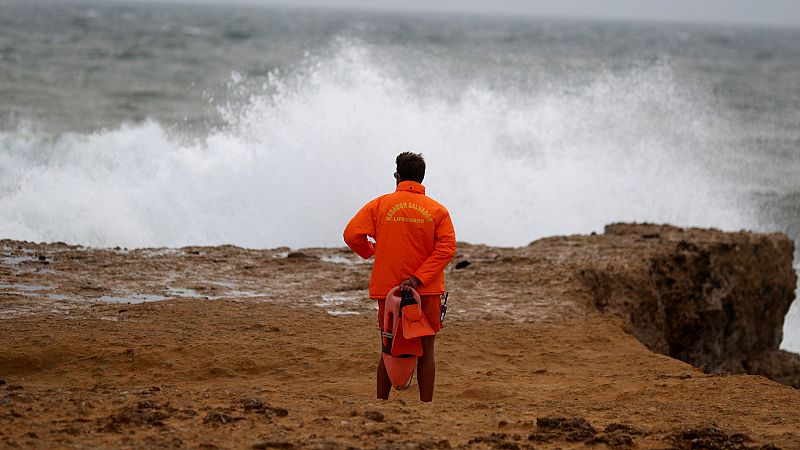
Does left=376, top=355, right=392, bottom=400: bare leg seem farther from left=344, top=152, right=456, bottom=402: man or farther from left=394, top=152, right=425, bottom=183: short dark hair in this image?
left=394, top=152, right=425, bottom=183: short dark hair

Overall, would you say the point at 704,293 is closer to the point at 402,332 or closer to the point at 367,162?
the point at 367,162

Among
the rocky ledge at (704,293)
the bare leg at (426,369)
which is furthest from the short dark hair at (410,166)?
the rocky ledge at (704,293)

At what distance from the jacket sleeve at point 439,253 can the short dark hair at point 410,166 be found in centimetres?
26

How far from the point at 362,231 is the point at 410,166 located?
1.32 feet

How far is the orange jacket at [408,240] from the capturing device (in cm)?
448

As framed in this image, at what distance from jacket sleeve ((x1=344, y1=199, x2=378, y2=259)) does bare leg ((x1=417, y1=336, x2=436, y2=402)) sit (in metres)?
0.54

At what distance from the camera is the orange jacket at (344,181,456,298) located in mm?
4480

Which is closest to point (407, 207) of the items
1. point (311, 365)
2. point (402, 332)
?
point (402, 332)

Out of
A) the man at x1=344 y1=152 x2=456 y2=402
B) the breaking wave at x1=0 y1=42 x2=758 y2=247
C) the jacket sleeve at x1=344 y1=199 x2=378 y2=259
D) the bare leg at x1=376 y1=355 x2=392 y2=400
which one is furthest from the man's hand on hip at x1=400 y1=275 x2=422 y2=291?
the breaking wave at x1=0 y1=42 x2=758 y2=247

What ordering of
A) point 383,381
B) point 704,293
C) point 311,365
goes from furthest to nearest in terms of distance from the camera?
point 704,293
point 311,365
point 383,381

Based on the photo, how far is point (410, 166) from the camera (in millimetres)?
4559

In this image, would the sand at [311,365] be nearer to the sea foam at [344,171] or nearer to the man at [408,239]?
the man at [408,239]

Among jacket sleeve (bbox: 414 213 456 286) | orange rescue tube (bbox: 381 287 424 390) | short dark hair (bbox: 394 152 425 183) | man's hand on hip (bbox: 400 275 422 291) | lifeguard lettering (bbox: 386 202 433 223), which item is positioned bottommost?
orange rescue tube (bbox: 381 287 424 390)

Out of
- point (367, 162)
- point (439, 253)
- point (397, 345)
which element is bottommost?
point (397, 345)
